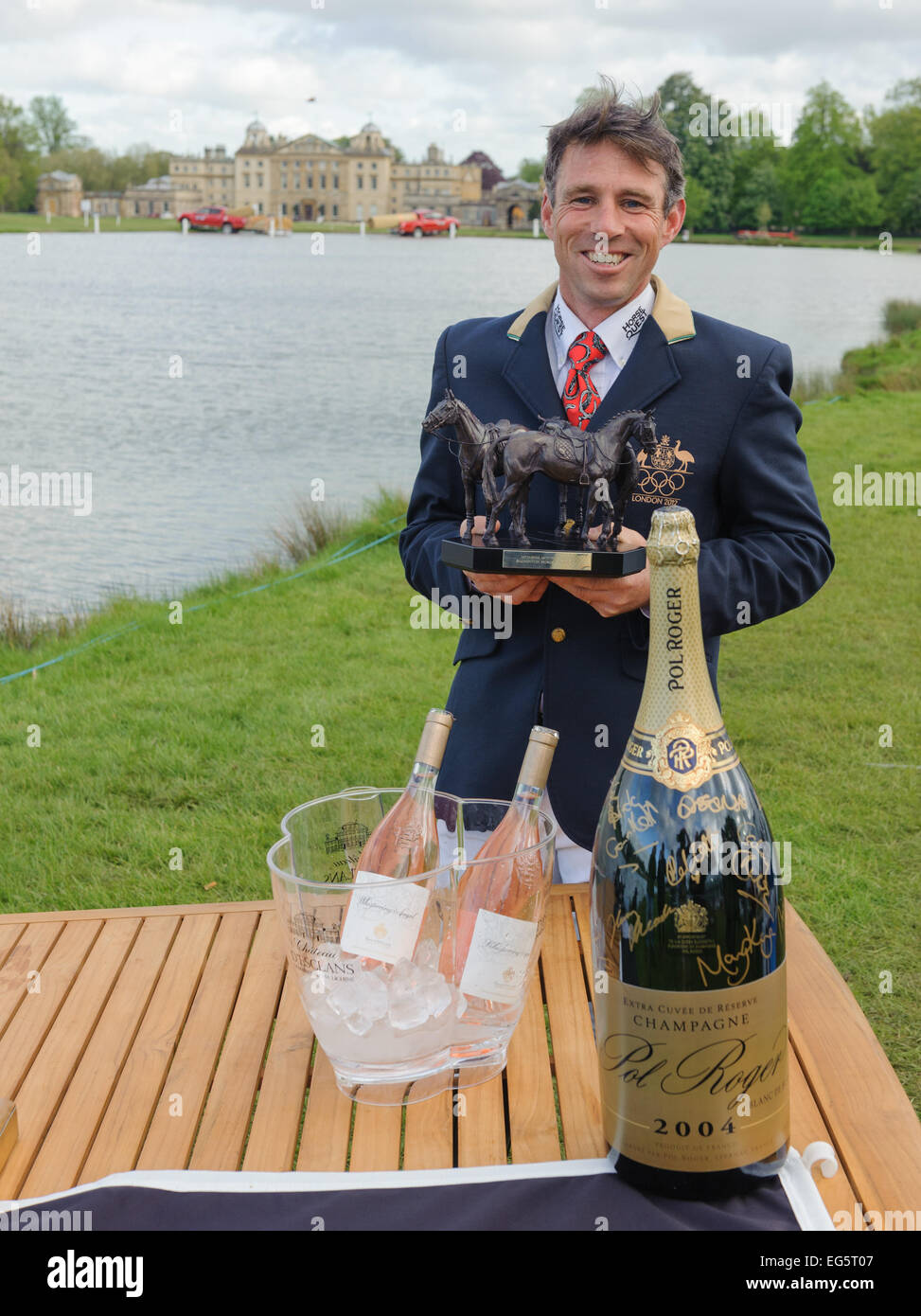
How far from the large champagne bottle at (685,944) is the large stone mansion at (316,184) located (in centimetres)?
10097

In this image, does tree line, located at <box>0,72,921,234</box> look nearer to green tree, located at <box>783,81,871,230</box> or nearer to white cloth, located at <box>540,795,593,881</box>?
green tree, located at <box>783,81,871,230</box>

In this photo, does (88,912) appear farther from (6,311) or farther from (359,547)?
(6,311)

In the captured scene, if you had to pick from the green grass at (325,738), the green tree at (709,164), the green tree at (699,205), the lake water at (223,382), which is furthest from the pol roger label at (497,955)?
the green tree at (699,205)

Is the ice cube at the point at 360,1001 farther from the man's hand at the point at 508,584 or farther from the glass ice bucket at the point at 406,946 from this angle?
the man's hand at the point at 508,584

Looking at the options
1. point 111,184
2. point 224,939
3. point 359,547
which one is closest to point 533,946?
point 224,939

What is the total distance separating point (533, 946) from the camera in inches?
56.6

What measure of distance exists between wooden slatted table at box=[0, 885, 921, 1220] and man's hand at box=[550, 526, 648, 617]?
51cm

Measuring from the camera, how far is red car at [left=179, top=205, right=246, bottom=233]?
86.4 m

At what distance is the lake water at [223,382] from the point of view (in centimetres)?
1190

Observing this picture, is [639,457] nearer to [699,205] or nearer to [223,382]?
[223,382]

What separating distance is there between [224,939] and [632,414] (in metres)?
1.10

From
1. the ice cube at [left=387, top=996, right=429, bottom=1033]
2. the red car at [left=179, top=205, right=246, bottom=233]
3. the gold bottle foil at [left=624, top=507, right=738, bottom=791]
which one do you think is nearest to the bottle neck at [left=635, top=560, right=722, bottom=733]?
the gold bottle foil at [left=624, top=507, right=738, bottom=791]

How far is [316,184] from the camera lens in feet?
330
